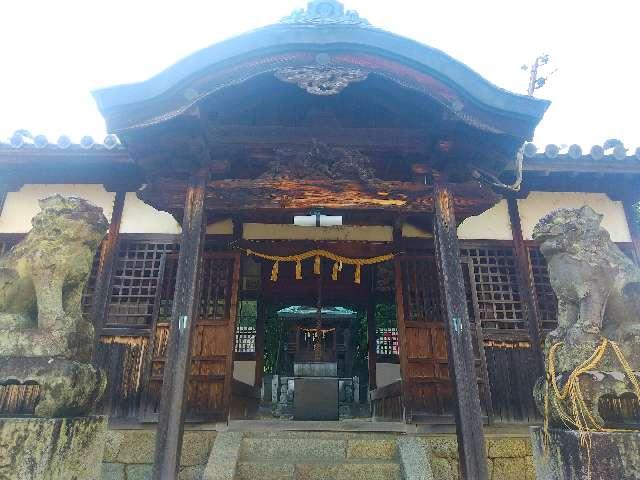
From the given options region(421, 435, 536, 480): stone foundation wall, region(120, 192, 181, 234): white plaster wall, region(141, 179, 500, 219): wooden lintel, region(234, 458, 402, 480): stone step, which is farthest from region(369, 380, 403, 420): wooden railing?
region(120, 192, 181, 234): white plaster wall

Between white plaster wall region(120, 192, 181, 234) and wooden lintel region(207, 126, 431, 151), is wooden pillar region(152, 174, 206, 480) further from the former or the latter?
white plaster wall region(120, 192, 181, 234)

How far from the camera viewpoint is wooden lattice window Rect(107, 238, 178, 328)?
734 cm

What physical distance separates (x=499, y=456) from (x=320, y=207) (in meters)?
4.47

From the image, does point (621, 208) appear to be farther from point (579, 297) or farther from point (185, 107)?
point (185, 107)

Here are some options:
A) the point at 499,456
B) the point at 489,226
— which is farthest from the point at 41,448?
the point at 489,226

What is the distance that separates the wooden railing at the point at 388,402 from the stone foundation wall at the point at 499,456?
217 cm

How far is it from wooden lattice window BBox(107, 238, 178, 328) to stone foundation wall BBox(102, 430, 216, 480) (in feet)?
5.93

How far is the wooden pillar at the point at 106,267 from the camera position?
7.21 m

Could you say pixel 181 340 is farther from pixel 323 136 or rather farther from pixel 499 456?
pixel 499 456

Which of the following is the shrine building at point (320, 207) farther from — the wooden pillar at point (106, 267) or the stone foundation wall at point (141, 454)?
the stone foundation wall at point (141, 454)

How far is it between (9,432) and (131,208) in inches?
199

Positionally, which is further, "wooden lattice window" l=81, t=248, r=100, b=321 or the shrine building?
"wooden lattice window" l=81, t=248, r=100, b=321

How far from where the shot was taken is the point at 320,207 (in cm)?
516

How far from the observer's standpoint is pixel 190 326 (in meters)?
4.61
